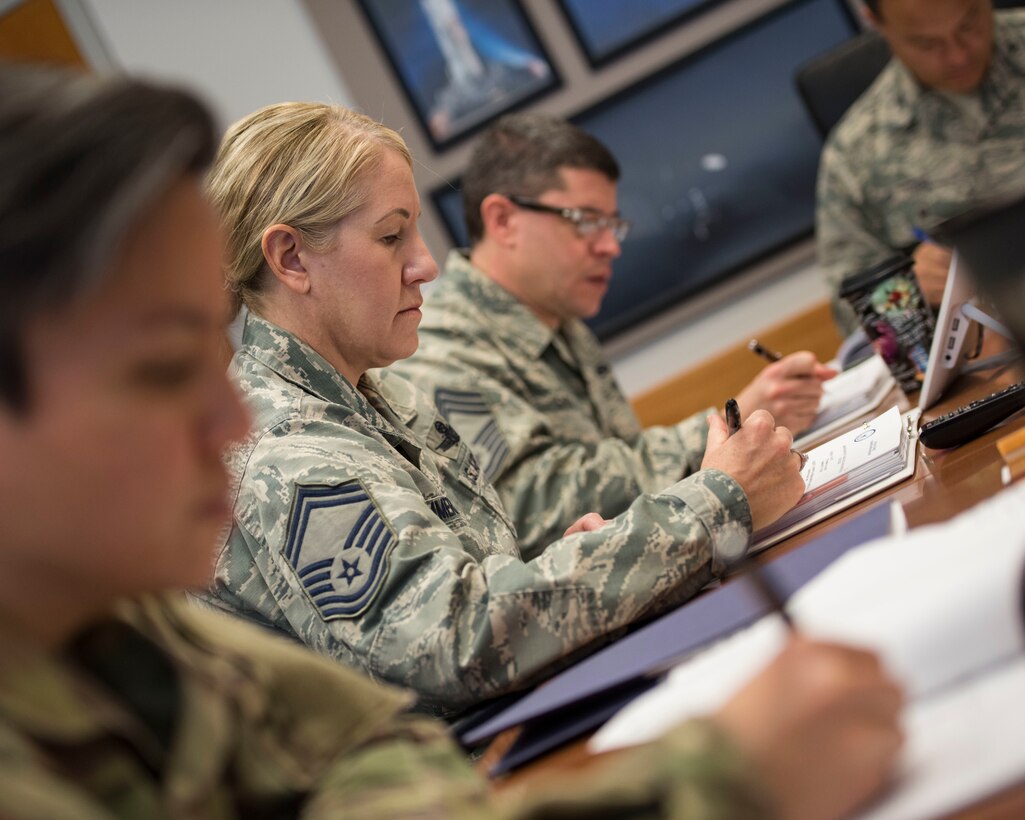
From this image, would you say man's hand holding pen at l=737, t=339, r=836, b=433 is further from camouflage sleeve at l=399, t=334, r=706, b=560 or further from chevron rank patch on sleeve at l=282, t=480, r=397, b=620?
chevron rank patch on sleeve at l=282, t=480, r=397, b=620

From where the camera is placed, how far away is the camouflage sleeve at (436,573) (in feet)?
3.52

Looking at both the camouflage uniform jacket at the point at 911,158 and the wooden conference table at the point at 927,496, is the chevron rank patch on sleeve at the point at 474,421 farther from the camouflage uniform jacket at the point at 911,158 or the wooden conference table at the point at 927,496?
the camouflage uniform jacket at the point at 911,158

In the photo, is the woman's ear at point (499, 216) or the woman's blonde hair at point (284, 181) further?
the woman's ear at point (499, 216)

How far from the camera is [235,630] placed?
0.74 meters

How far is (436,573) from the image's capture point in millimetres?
1092

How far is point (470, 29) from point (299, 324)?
259cm

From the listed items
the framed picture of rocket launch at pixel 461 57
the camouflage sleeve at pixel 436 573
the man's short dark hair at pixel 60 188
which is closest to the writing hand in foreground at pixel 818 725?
the man's short dark hair at pixel 60 188

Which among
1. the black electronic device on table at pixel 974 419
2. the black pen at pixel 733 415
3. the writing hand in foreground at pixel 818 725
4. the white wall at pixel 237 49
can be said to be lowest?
the black electronic device on table at pixel 974 419

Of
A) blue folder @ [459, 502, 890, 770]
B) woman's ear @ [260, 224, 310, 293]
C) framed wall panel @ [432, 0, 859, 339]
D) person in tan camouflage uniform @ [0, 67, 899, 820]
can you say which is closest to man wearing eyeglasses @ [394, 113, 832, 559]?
woman's ear @ [260, 224, 310, 293]

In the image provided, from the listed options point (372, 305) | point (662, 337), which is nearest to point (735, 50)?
point (662, 337)

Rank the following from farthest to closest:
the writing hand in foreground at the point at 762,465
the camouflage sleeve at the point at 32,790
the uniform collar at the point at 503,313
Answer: the uniform collar at the point at 503,313
the writing hand in foreground at the point at 762,465
the camouflage sleeve at the point at 32,790

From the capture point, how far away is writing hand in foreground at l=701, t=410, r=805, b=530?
1.25 meters

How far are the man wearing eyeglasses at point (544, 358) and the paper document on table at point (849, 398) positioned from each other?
0.11ft

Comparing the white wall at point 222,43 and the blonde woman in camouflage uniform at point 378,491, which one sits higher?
the white wall at point 222,43
